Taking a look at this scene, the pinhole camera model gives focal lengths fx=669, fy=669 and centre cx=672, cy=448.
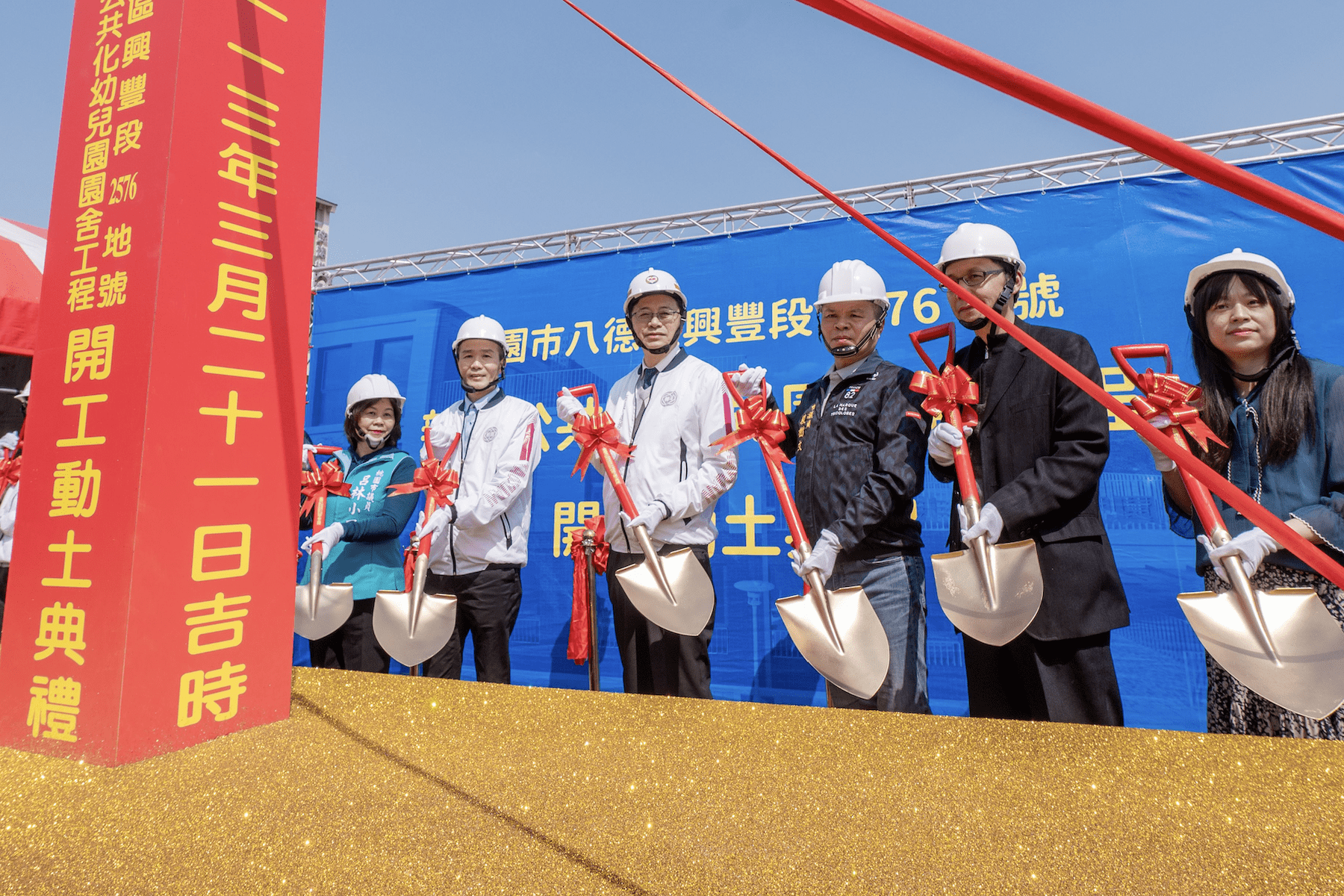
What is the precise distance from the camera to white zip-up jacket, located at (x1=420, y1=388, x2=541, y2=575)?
2.95m

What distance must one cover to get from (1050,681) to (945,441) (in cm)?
69

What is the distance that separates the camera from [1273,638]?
135 cm

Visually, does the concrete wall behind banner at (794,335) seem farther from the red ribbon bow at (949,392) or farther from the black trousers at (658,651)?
the red ribbon bow at (949,392)

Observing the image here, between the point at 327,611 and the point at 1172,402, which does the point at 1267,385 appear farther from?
the point at 327,611

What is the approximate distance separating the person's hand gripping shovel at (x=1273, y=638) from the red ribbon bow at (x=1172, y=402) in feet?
0.77

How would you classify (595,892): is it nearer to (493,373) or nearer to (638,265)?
(493,373)

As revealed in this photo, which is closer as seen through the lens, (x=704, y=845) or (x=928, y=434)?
(x=704, y=845)

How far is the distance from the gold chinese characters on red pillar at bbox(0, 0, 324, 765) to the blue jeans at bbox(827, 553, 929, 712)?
1614mm

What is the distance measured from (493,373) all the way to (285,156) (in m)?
2.05

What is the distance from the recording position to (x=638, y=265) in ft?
12.1

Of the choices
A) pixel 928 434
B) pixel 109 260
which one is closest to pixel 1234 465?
pixel 928 434

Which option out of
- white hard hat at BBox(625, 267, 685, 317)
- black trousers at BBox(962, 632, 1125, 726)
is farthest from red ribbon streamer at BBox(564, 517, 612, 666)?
black trousers at BBox(962, 632, 1125, 726)

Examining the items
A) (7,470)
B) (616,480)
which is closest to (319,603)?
(616,480)

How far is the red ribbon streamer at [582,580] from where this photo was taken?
304 cm
